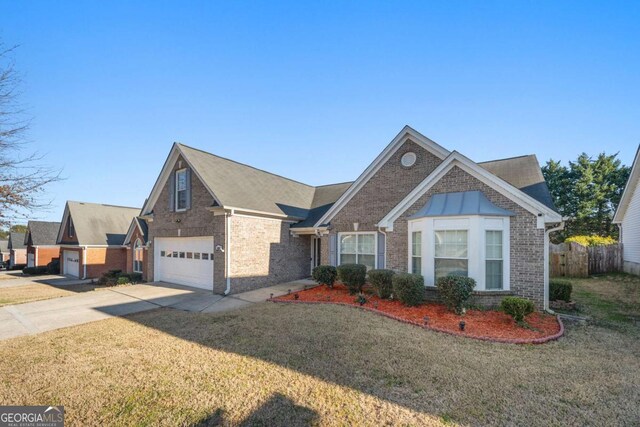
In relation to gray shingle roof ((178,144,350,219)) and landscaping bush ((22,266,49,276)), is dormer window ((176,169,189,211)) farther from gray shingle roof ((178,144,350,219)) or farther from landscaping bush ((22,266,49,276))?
landscaping bush ((22,266,49,276))

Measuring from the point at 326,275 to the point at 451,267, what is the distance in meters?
5.40

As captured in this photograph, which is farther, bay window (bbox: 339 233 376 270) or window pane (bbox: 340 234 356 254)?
window pane (bbox: 340 234 356 254)

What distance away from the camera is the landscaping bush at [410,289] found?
957 cm

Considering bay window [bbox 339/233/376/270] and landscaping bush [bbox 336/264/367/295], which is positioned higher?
bay window [bbox 339/233/376/270]

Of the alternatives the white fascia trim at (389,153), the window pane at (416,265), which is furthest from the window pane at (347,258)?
the window pane at (416,265)

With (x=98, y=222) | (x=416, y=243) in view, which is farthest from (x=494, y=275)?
(x=98, y=222)

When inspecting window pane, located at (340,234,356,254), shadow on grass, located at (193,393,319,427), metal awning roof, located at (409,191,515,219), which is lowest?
shadow on grass, located at (193,393,319,427)

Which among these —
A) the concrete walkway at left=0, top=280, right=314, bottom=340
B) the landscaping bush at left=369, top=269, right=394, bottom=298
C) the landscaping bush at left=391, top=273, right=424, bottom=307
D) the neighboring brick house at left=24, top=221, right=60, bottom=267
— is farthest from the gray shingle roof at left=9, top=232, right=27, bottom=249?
the landscaping bush at left=391, top=273, right=424, bottom=307

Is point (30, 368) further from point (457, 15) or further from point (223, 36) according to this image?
point (457, 15)

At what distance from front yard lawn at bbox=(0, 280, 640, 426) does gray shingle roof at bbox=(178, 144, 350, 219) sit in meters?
7.55

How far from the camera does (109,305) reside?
11234 millimetres

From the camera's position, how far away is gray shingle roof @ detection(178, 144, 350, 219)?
46.9 ft

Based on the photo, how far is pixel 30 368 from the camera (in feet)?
18.7

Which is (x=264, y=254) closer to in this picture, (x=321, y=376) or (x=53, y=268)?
(x=321, y=376)
